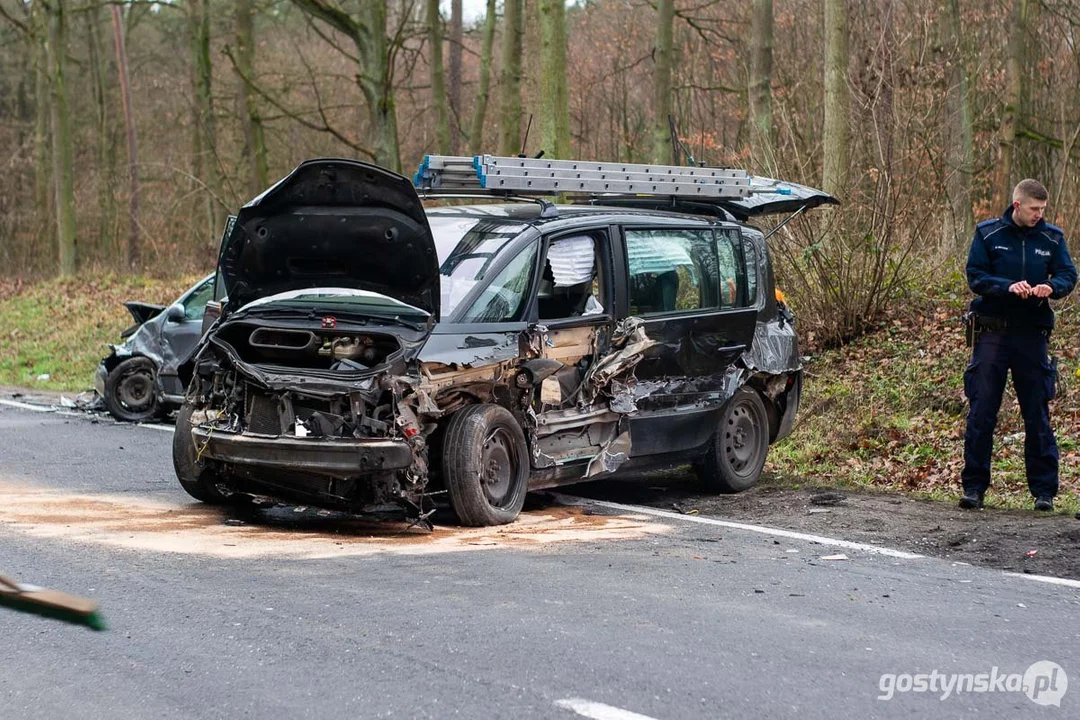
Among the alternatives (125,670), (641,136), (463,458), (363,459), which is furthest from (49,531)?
(641,136)

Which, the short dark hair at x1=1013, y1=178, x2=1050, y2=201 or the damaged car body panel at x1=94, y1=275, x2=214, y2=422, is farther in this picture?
the damaged car body panel at x1=94, y1=275, x2=214, y2=422

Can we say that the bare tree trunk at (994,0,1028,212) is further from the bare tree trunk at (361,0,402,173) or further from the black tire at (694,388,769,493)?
the black tire at (694,388,769,493)

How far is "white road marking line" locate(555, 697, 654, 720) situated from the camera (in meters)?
4.47

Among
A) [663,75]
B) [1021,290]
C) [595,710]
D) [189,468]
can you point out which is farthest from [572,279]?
[663,75]

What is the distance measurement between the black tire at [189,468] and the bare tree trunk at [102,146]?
99.4ft

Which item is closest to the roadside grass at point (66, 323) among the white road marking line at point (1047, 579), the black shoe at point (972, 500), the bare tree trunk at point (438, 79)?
the bare tree trunk at point (438, 79)

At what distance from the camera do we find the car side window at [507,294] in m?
8.33

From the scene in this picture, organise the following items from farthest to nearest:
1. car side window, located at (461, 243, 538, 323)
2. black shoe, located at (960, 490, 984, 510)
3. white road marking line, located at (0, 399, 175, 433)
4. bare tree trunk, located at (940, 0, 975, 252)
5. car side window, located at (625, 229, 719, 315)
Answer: bare tree trunk, located at (940, 0, 975, 252) → white road marking line, located at (0, 399, 175, 433) → car side window, located at (625, 229, 719, 315) → black shoe, located at (960, 490, 984, 510) → car side window, located at (461, 243, 538, 323)

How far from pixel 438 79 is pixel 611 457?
2089 cm

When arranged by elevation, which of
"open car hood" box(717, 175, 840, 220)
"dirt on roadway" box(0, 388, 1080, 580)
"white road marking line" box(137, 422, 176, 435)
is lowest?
"dirt on roadway" box(0, 388, 1080, 580)

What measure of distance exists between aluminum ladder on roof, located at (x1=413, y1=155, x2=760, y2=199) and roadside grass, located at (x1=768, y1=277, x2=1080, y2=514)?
268 cm

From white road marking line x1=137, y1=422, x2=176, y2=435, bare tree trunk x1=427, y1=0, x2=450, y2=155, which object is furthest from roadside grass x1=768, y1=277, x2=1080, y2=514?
bare tree trunk x1=427, y1=0, x2=450, y2=155

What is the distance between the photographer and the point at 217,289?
36.4 ft

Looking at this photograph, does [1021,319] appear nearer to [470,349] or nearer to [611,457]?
[611,457]
